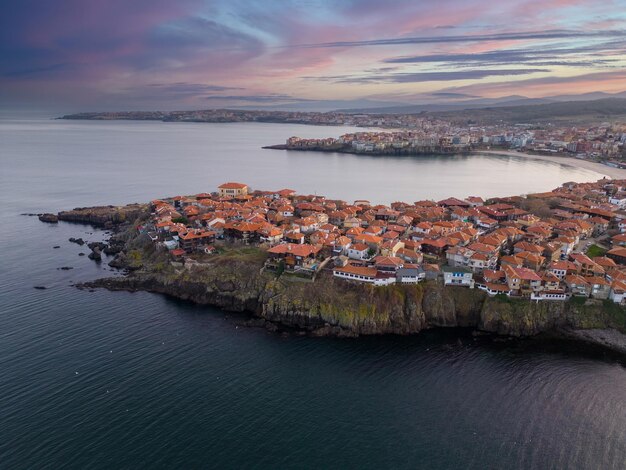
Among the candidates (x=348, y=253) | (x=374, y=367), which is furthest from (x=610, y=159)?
(x=374, y=367)

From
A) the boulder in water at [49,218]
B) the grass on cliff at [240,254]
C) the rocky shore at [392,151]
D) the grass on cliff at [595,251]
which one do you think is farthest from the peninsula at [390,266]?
the rocky shore at [392,151]

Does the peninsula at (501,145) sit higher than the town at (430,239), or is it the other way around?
the peninsula at (501,145)

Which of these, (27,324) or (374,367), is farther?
(27,324)

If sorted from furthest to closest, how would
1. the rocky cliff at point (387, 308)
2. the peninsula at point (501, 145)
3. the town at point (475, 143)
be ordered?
the town at point (475, 143) → the peninsula at point (501, 145) → the rocky cliff at point (387, 308)

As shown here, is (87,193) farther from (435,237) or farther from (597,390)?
(597,390)

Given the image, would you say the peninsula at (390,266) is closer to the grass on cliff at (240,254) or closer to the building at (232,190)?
the grass on cliff at (240,254)

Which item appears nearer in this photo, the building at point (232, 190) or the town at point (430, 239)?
the town at point (430, 239)

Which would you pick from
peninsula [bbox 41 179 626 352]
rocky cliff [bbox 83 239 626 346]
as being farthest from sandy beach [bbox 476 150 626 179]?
rocky cliff [bbox 83 239 626 346]
